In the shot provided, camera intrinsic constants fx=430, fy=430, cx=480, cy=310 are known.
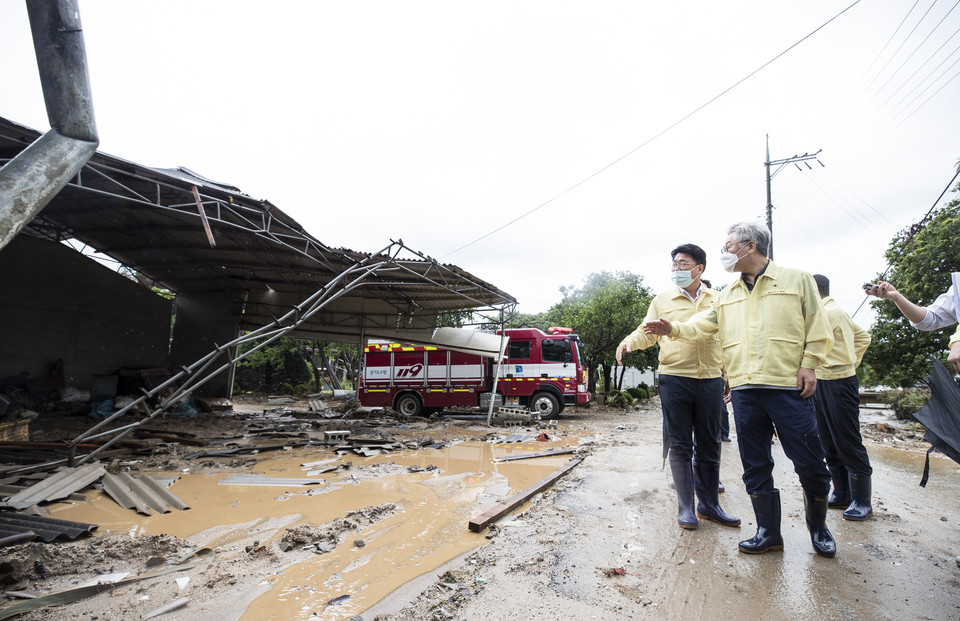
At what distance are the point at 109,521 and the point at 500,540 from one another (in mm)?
3212

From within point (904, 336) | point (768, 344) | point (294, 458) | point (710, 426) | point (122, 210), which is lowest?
point (294, 458)

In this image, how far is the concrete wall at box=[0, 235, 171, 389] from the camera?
8781 millimetres

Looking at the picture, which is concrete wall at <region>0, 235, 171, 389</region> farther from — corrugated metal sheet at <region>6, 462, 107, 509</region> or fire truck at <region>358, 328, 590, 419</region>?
corrugated metal sheet at <region>6, 462, 107, 509</region>

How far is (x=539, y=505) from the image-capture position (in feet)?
12.1

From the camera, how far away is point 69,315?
32.0 feet

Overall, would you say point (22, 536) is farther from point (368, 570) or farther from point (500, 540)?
point (500, 540)

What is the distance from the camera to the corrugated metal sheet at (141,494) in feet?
12.5

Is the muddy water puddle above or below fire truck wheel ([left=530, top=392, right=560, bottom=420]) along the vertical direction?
below

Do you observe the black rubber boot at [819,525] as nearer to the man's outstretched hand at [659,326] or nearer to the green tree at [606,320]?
the man's outstretched hand at [659,326]

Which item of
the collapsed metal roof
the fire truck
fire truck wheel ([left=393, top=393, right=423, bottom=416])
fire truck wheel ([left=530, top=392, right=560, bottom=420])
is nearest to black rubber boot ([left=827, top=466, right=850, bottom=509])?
the collapsed metal roof

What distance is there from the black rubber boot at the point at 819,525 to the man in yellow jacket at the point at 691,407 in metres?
0.59

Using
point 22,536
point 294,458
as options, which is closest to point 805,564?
point 22,536

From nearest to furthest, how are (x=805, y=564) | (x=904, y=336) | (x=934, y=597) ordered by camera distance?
(x=934, y=597)
(x=805, y=564)
(x=904, y=336)

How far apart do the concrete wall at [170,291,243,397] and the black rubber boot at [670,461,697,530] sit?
11887mm
